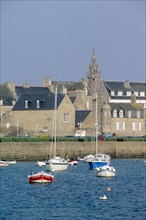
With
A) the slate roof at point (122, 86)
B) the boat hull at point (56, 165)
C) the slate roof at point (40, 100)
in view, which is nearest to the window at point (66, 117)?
the slate roof at point (40, 100)

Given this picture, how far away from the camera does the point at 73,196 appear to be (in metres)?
62.0

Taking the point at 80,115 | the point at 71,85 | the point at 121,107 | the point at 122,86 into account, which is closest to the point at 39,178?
the point at 80,115

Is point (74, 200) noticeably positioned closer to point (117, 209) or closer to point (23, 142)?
point (117, 209)

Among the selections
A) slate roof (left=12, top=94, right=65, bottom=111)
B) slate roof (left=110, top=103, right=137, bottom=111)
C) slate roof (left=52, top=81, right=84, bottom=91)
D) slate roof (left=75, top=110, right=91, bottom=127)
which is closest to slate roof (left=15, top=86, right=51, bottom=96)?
slate roof (left=52, top=81, right=84, bottom=91)

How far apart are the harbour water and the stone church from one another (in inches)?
1102

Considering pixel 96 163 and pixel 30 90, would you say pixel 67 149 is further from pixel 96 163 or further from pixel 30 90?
pixel 30 90

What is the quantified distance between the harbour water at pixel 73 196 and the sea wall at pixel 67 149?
7176 mm

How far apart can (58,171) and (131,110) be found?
141 ft

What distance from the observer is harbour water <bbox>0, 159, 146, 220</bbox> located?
2099 inches

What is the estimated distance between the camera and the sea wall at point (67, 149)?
9319 cm

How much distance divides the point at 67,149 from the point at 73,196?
36.9 m

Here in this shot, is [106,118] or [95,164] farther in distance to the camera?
[106,118]

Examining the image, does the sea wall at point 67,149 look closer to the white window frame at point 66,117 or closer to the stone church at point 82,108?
the stone church at point 82,108

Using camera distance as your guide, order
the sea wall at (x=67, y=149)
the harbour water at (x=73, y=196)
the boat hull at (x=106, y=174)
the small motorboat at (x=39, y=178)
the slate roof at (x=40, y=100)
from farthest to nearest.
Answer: the slate roof at (x=40, y=100)
the sea wall at (x=67, y=149)
the boat hull at (x=106, y=174)
the small motorboat at (x=39, y=178)
the harbour water at (x=73, y=196)
